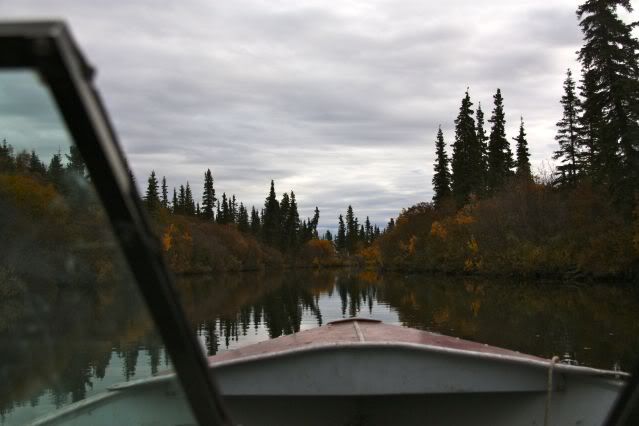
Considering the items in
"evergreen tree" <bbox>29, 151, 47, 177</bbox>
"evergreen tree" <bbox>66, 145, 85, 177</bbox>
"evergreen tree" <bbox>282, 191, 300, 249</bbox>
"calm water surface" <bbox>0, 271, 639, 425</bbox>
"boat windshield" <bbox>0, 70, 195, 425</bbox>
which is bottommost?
"calm water surface" <bbox>0, 271, 639, 425</bbox>

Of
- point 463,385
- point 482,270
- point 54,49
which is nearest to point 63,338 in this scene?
point 54,49

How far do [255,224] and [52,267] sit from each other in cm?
12686

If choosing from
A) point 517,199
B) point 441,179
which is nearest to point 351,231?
point 441,179

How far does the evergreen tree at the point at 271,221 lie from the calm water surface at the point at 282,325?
251 feet

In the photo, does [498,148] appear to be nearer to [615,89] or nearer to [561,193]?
[561,193]

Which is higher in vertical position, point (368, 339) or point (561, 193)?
point (561, 193)

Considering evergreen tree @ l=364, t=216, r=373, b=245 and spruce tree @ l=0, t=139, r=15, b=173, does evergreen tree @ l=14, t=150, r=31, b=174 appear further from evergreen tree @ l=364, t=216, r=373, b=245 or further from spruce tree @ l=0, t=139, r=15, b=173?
evergreen tree @ l=364, t=216, r=373, b=245

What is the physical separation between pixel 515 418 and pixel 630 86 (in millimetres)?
29476

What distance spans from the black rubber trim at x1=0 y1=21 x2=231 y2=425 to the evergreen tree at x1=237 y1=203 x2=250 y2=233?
12041 cm

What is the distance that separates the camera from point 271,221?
119750mm

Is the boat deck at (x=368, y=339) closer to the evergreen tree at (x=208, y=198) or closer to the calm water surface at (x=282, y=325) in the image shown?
the calm water surface at (x=282, y=325)

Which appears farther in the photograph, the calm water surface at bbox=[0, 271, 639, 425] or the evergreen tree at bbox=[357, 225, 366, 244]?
the evergreen tree at bbox=[357, 225, 366, 244]

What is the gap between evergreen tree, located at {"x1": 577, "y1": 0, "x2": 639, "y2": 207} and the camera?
1168 inches

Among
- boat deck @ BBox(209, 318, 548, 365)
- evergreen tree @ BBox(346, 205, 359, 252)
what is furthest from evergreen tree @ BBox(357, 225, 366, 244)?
boat deck @ BBox(209, 318, 548, 365)
